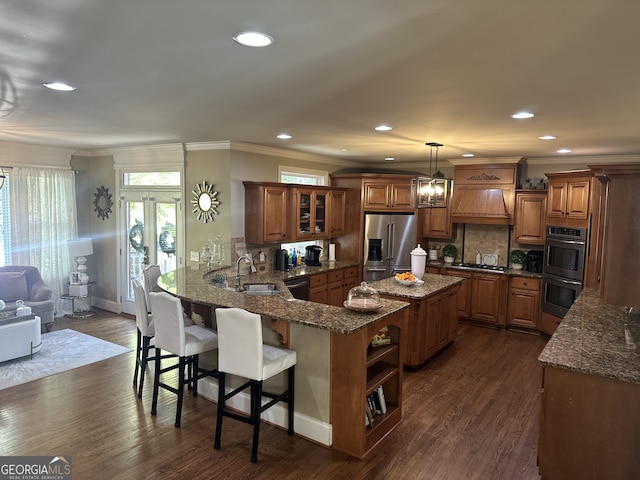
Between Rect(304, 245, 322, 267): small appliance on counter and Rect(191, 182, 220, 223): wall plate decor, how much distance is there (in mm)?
1771

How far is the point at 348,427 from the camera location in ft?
10.2

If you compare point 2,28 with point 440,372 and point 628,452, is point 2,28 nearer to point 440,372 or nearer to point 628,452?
point 628,452

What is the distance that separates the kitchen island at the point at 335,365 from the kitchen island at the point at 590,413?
112 centimetres

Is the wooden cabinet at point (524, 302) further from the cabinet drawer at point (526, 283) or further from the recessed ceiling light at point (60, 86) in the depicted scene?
the recessed ceiling light at point (60, 86)

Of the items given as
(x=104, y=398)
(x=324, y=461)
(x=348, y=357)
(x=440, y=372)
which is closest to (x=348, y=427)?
(x=324, y=461)

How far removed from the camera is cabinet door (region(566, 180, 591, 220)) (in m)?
5.57

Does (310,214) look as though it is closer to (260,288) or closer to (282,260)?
(282,260)

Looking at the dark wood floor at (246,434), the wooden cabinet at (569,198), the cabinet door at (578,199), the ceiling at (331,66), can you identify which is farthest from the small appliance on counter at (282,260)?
the cabinet door at (578,199)

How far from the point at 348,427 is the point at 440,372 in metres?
1.99

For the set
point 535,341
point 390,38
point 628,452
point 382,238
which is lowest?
point 535,341

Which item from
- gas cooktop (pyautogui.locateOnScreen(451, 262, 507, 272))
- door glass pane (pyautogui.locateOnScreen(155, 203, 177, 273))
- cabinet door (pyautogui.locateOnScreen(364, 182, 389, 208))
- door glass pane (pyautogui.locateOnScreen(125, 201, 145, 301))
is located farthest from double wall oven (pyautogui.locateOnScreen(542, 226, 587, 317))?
door glass pane (pyautogui.locateOnScreen(125, 201, 145, 301))

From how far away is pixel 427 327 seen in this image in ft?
15.9

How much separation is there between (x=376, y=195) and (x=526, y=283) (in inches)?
105

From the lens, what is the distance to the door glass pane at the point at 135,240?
6652 mm
